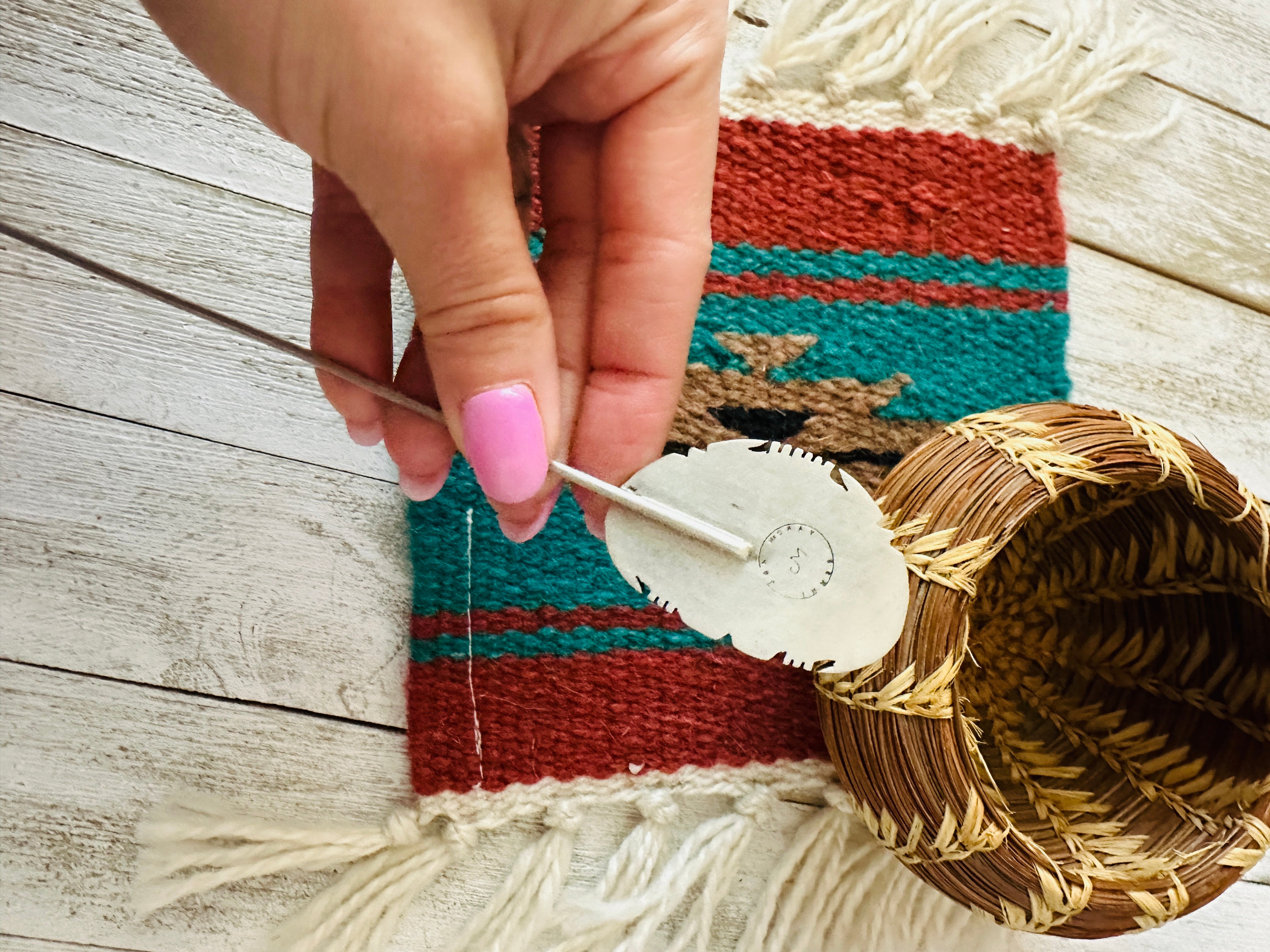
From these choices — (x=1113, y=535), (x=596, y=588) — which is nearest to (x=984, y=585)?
(x=1113, y=535)

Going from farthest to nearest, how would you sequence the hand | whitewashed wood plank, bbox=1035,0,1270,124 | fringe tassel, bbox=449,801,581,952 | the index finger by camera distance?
1. whitewashed wood plank, bbox=1035,0,1270,124
2. fringe tassel, bbox=449,801,581,952
3. the index finger
4. the hand

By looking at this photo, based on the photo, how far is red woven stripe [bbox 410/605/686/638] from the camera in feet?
1.66

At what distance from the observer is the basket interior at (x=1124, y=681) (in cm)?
46

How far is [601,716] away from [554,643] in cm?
5

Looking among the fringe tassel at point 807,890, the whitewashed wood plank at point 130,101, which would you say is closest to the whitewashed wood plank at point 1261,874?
the fringe tassel at point 807,890

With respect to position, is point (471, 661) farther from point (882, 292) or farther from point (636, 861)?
point (882, 292)

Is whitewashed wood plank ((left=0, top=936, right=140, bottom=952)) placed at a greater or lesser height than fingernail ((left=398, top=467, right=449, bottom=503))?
lesser

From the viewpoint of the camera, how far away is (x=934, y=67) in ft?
1.84

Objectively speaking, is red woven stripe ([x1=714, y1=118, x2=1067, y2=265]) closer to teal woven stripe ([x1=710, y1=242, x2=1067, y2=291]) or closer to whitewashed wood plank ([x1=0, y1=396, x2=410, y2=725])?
teal woven stripe ([x1=710, y1=242, x2=1067, y2=291])

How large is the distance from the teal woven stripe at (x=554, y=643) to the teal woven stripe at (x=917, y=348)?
0.16 meters

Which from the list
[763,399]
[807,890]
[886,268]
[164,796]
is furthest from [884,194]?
[164,796]

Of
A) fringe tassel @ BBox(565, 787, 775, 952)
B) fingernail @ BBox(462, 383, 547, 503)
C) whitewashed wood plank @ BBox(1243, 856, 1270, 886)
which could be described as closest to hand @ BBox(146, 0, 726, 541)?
fingernail @ BBox(462, 383, 547, 503)

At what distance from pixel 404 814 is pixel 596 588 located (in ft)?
0.53

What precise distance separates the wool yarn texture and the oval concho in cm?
16
